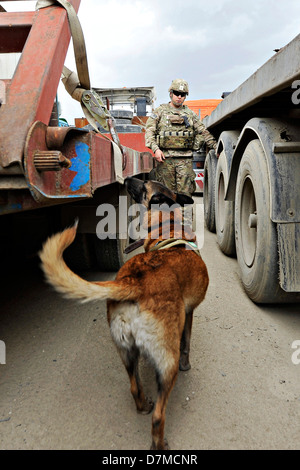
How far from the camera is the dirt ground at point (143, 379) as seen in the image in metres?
1.51

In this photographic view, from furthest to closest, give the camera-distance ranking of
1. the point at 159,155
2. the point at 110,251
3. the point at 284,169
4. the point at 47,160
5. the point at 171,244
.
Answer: the point at 159,155, the point at 110,251, the point at 284,169, the point at 171,244, the point at 47,160

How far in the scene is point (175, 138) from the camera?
4379 mm

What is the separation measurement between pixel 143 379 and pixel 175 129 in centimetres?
336

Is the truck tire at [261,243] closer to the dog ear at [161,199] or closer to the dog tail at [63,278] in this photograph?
the dog ear at [161,199]

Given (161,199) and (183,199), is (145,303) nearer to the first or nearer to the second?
(161,199)

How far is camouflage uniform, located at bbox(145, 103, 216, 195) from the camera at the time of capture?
4.36m

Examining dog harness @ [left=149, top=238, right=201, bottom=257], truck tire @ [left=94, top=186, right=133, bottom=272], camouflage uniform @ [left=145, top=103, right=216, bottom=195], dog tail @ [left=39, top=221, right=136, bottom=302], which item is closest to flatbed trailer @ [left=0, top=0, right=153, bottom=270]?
dog tail @ [left=39, top=221, right=136, bottom=302]

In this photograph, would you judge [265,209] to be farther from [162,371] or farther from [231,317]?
[162,371]

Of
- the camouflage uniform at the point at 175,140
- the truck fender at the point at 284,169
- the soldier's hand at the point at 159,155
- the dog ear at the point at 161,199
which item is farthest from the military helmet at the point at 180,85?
the dog ear at the point at 161,199

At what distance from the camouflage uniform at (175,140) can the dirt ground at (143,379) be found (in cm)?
211

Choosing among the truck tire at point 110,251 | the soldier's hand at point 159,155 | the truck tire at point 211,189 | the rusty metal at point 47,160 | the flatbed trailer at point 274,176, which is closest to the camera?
the rusty metal at point 47,160

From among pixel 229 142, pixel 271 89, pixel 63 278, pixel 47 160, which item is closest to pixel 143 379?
pixel 63 278

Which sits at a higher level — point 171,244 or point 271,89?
point 271,89

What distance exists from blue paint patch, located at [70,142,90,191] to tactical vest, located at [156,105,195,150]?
115 inches
